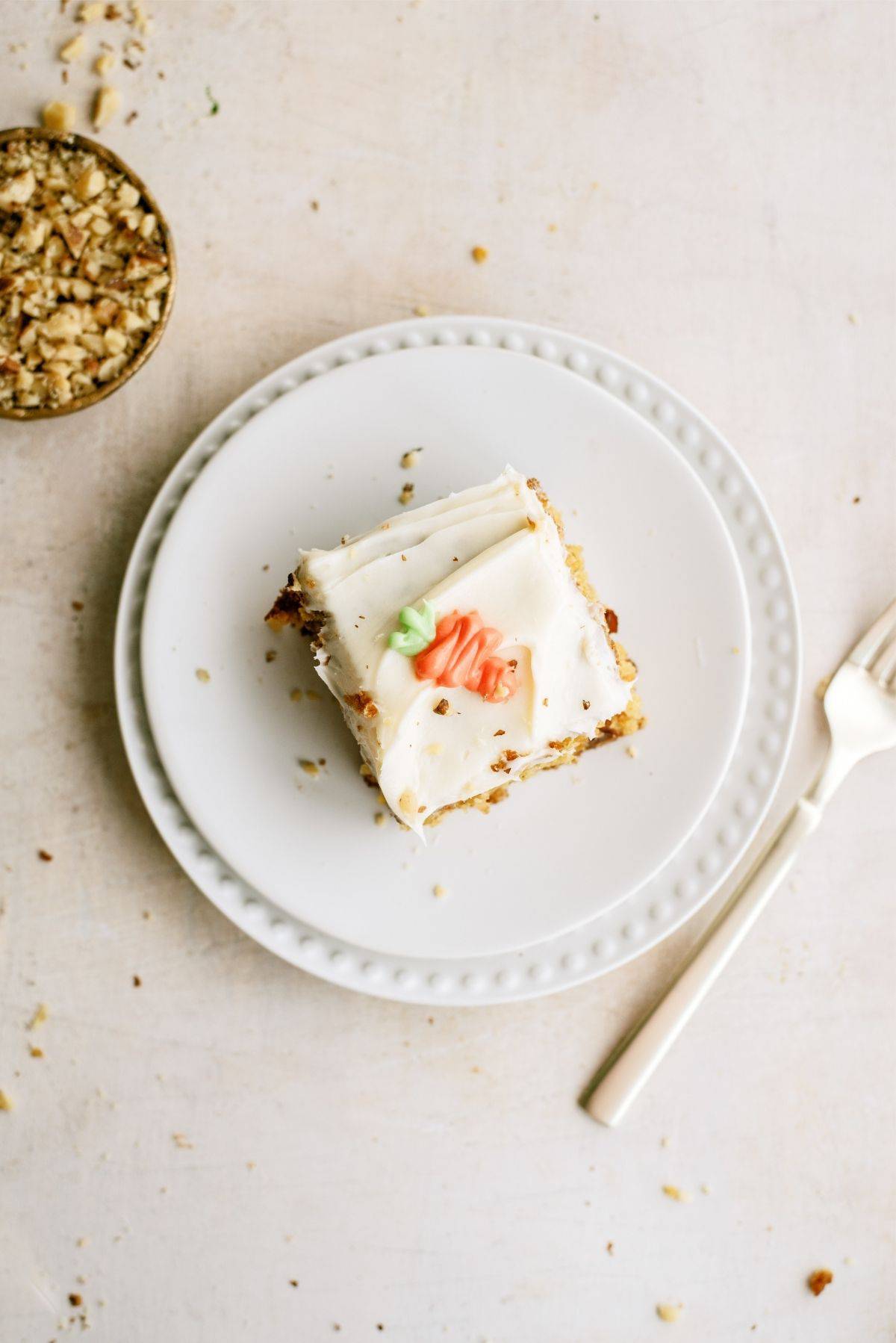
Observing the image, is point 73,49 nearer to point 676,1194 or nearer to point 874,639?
point 874,639

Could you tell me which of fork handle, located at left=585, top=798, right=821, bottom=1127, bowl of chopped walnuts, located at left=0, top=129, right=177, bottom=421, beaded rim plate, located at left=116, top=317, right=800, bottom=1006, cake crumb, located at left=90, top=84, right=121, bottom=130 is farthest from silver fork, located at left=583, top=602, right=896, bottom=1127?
cake crumb, located at left=90, top=84, right=121, bottom=130

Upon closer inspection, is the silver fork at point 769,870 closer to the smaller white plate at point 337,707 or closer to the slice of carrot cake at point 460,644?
the smaller white plate at point 337,707

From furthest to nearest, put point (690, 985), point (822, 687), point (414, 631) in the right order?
point (822, 687) < point (690, 985) < point (414, 631)

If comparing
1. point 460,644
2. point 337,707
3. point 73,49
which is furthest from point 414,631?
point 73,49

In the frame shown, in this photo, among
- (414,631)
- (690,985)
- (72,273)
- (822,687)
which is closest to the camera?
(414,631)

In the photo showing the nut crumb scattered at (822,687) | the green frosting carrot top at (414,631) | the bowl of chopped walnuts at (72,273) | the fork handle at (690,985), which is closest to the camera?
the green frosting carrot top at (414,631)

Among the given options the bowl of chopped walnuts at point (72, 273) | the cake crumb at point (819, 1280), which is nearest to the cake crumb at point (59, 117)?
the bowl of chopped walnuts at point (72, 273)

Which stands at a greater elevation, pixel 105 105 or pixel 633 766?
pixel 105 105
